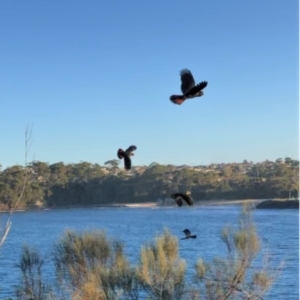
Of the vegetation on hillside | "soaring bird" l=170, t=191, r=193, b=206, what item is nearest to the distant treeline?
the vegetation on hillside

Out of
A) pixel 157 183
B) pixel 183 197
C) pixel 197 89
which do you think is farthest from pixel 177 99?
pixel 157 183

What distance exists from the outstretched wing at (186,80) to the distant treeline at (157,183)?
22.9m

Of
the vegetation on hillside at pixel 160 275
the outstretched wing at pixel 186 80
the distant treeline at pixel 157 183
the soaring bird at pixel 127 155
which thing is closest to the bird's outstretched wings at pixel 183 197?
the soaring bird at pixel 127 155

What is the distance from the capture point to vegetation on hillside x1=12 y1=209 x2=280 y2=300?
9969mm

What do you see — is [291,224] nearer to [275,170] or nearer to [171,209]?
[275,170]

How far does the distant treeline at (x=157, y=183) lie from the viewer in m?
29.9

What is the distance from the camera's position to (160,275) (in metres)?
10.1

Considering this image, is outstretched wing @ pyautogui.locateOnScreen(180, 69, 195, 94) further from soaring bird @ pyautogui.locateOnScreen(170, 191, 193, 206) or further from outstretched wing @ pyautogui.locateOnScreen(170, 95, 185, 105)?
soaring bird @ pyautogui.locateOnScreen(170, 191, 193, 206)

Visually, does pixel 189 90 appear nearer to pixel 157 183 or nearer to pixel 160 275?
pixel 160 275

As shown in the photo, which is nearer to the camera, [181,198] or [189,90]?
[189,90]

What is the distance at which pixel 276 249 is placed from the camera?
2116 centimetres

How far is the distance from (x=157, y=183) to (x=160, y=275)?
64.6ft

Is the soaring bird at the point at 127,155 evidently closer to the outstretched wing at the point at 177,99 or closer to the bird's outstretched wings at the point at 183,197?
the outstretched wing at the point at 177,99

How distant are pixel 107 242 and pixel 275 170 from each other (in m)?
35.7
